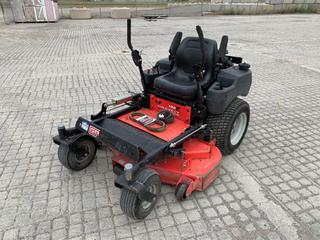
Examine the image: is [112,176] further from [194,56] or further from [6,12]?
[6,12]

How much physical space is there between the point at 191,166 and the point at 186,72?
4.28 ft

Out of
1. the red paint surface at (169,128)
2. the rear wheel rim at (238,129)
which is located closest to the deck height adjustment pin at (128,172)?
the red paint surface at (169,128)

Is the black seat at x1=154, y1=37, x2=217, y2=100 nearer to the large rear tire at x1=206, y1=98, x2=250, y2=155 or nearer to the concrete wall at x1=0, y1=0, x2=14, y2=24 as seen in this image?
the large rear tire at x1=206, y1=98, x2=250, y2=155

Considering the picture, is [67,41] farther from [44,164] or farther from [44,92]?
[44,164]

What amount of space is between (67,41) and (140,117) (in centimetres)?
907

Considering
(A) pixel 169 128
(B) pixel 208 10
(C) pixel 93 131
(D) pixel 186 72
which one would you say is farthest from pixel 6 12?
(A) pixel 169 128

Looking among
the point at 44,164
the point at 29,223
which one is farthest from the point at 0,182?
the point at 29,223

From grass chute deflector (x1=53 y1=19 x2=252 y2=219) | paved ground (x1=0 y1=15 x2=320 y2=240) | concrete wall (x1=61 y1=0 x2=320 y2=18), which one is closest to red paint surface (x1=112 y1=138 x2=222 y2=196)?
grass chute deflector (x1=53 y1=19 x2=252 y2=219)

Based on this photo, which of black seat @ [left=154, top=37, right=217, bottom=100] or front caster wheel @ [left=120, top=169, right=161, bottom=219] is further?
black seat @ [left=154, top=37, right=217, bottom=100]

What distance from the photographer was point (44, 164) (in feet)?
11.0

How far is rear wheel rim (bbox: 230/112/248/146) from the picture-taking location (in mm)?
3606

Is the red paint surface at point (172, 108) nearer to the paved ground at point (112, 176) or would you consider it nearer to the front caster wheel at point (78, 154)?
the paved ground at point (112, 176)

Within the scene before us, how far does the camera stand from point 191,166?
2814 millimetres

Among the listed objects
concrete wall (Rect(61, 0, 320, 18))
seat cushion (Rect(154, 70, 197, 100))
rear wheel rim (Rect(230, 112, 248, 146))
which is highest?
seat cushion (Rect(154, 70, 197, 100))
